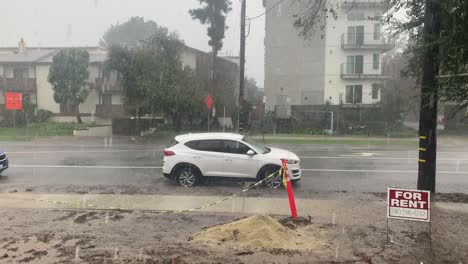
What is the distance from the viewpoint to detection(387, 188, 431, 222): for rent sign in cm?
657

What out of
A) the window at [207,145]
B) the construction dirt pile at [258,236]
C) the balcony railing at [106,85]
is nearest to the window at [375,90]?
the balcony railing at [106,85]

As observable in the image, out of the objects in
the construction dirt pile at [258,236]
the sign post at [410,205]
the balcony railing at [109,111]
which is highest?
the balcony railing at [109,111]

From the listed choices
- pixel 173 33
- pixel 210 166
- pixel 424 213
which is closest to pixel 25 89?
pixel 173 33

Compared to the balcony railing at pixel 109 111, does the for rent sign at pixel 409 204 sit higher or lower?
lower

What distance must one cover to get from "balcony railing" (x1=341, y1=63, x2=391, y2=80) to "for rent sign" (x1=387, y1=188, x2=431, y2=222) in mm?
34049

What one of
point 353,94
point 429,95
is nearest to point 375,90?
point 353,94

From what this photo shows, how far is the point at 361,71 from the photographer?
39.5 m

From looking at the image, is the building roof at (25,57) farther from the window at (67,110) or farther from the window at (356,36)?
the window at (356,36)

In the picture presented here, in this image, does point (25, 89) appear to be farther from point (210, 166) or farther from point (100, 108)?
point (210, 166)

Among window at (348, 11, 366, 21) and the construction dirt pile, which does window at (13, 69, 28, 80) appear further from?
the construction dirt pile

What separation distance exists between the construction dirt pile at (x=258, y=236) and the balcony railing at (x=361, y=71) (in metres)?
34.5

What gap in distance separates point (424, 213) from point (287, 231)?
7.05 feet

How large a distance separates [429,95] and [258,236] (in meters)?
4.88

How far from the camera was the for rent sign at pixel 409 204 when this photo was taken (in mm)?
6566
